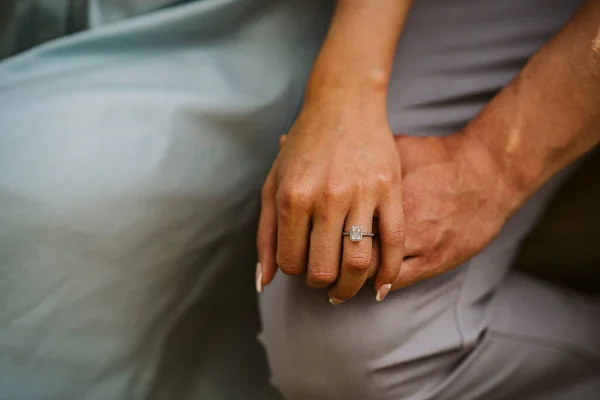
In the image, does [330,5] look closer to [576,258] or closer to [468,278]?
[468,278]

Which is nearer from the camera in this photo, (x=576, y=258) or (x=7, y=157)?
(x=7, y=157)

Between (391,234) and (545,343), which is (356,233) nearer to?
(391,234)

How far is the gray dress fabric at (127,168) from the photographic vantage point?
0.49 meters

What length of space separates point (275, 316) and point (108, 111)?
0.24m

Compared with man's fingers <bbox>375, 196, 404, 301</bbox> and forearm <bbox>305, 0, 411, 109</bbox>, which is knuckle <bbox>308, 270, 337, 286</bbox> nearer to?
man's fingers <bbox>375, 196, 404, 301</bbox>

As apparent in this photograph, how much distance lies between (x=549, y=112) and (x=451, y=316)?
0.65ft

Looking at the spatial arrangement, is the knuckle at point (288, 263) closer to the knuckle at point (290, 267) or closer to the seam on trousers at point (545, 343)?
the knuckle at point (290, 267)

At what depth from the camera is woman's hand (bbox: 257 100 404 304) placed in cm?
45

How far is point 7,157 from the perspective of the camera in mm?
480

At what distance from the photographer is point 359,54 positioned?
516mm

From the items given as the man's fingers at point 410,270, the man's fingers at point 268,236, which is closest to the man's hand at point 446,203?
the man's fingers at point 410,270

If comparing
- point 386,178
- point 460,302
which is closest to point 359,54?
point 386,178

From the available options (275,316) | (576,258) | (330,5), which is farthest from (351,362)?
(576,258)

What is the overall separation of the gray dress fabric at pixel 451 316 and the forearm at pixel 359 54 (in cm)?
7
